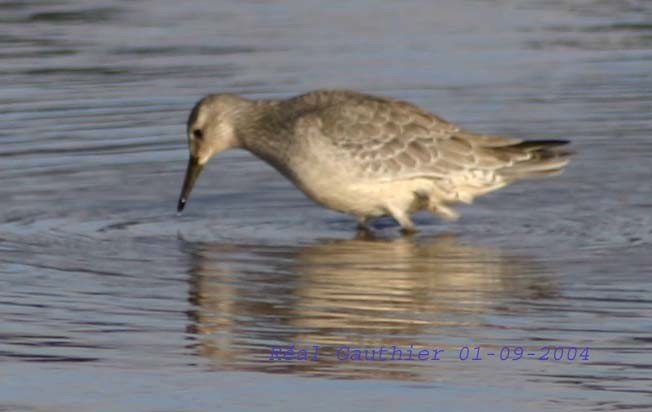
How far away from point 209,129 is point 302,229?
896 millimetres

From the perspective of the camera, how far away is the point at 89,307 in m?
9.81

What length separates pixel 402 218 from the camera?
12.1 meters

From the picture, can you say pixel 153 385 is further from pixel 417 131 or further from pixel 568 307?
pixel 417 131

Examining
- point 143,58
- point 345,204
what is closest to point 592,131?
point 345,204

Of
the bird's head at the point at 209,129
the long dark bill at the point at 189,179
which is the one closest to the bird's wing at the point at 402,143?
the bird's head at the point at 209,129

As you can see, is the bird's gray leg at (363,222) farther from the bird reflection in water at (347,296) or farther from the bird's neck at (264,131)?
the bird's neck at (264,131)

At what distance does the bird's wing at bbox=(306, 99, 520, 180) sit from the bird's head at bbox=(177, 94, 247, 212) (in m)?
0.61

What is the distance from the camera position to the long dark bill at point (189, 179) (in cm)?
1230

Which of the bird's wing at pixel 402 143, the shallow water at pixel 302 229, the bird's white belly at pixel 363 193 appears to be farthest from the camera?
the bird's wing at pixel 402 143

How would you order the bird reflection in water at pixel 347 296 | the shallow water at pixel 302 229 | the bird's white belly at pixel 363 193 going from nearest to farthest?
the shallow water at pixel 302 229, the bird reflection in water at pixel 347 296, the bird's white belly at pixel 363 193

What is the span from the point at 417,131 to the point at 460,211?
0.65 meters

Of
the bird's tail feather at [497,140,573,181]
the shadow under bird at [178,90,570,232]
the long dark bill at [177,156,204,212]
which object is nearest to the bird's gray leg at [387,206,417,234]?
the shadow under bird at [178,90,570,232]

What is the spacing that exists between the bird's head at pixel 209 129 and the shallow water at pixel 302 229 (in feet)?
0.89

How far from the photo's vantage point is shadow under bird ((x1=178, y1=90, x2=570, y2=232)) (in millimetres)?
11984
